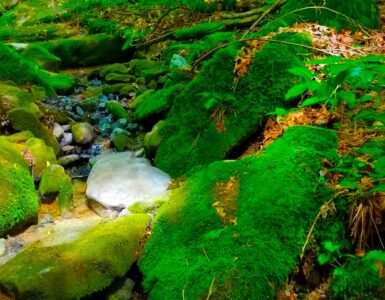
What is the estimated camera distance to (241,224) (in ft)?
10.1

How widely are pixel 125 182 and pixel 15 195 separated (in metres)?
1.12

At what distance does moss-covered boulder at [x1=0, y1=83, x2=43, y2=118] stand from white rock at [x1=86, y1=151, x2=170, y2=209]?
5.57 ft

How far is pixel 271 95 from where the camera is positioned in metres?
4.60

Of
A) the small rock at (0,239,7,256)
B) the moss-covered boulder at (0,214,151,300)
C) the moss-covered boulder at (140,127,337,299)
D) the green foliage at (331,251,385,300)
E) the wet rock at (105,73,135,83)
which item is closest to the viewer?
the green foliage at (331,251,385,300)

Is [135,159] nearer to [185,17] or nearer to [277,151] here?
[277,151]

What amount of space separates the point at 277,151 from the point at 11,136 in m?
3.50

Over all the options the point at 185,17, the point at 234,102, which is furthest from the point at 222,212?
the point at 185,17

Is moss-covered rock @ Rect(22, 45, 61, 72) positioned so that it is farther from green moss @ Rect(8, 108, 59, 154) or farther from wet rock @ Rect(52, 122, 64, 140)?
green moss @ Rect(8, 108, 59, 154)

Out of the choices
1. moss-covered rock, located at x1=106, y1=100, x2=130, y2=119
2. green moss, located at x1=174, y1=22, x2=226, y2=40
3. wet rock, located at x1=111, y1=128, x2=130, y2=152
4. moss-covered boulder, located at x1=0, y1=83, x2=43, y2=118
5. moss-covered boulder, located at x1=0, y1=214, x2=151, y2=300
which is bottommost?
wet rock, located at x1=111, y1=128, x2=130, y2=152

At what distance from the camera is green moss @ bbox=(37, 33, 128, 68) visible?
10344mm

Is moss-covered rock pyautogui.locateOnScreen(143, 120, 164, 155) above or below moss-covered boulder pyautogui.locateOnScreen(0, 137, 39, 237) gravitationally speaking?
below

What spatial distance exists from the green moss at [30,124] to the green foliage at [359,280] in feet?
13.5

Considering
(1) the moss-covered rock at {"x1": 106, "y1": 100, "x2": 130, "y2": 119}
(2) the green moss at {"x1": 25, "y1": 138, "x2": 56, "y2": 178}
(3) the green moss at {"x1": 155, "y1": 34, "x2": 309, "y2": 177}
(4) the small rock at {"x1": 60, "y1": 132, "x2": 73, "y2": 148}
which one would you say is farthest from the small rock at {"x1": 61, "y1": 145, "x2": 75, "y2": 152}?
(3) the green moss at {"x1": 155, "y1": 34, "x2": 309, "y2": 177}

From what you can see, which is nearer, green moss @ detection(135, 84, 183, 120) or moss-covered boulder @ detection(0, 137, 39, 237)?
moss-covered boulder @ detection(0, 137, 39, 237)
